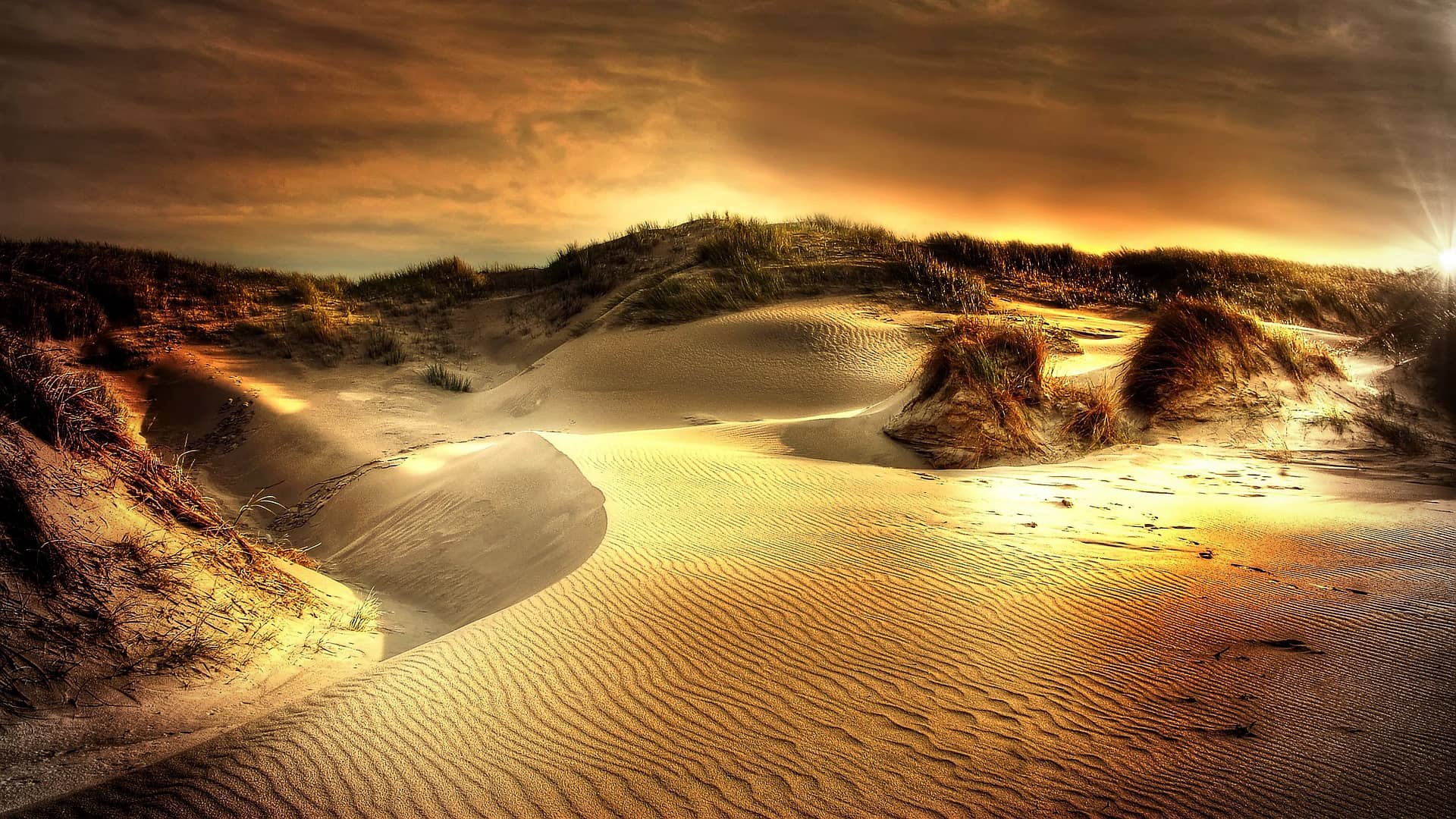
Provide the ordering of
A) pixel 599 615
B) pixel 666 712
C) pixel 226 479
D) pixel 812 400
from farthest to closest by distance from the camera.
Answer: pixel 812 400 → pixel 226 479 → pixel 599 615 → pixel 666 712

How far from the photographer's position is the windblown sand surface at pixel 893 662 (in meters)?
3.01

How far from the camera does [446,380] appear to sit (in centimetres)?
1919

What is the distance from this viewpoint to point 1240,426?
9945 millimetres

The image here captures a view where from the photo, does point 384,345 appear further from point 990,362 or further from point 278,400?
point 990,362

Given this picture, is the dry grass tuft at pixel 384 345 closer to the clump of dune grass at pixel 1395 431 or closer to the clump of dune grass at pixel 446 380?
the clump of dune grass at pixel 446 380

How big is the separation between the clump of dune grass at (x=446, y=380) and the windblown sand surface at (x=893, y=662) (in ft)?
36.8

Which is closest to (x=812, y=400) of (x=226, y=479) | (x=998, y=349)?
(x=998, y=349)

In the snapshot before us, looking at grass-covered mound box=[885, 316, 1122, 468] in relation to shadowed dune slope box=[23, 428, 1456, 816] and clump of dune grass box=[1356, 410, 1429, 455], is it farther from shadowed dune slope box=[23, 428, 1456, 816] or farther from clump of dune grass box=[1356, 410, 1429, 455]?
shadowed dune slope box=[23, 428, 1456, 816]

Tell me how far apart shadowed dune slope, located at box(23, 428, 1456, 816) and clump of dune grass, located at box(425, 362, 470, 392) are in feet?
46.1

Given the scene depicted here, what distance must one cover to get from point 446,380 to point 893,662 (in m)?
17.2

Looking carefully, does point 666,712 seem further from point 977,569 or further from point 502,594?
point 502,594

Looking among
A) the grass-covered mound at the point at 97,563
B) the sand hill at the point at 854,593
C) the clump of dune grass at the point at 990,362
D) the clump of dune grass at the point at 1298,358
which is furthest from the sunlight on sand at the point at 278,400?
the clump of dune grass at the point at 1298,358

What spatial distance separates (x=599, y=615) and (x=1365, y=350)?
1381 cm

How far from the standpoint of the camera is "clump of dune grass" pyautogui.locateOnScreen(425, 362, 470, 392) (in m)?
19.0
